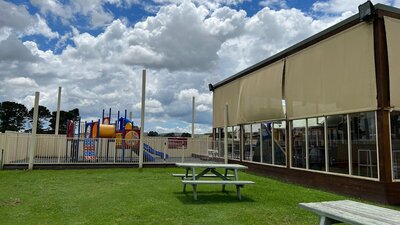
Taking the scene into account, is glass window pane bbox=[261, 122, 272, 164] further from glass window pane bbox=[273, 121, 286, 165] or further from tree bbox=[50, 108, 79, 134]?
tree bbox=[50, 108, 79, 134]

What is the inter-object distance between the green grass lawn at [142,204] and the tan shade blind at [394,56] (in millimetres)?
3392

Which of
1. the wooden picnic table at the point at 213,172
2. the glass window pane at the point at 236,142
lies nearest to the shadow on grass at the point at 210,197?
the wooden picnic table at the point at 213,172

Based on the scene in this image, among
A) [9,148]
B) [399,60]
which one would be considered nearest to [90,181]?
[9,148]

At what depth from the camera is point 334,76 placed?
1144cm

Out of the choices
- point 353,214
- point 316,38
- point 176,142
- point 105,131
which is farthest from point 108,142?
point 353,214

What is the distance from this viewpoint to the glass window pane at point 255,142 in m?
16.7

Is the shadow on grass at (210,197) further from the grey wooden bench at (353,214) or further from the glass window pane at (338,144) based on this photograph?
the grey wooden bench at (353,214)

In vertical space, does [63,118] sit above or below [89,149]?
above

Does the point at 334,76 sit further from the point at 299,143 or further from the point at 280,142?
the point at 280,142

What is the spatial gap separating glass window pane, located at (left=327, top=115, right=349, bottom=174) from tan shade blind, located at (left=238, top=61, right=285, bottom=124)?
2.83 meters

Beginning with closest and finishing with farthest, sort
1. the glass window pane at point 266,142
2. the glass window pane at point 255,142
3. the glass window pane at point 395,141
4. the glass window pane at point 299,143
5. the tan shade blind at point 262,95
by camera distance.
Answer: the glass window pane at point 395,141 → the glass window pane at point 299,143 → the tan shade blind at point 262,95 → the glass window pane at point 266,142 → the glass window pane at point 255,142

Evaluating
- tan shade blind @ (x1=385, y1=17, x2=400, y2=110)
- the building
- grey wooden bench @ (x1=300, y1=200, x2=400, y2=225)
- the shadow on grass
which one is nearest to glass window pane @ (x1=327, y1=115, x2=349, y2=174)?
the building

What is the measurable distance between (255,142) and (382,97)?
8042 mm

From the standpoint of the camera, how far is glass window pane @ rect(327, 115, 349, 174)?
433 inches
